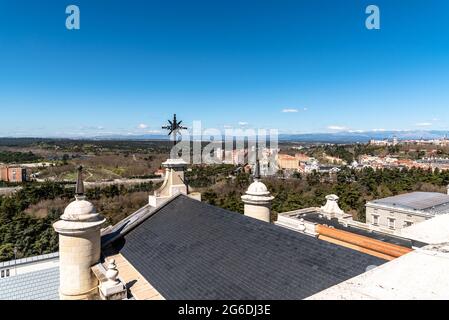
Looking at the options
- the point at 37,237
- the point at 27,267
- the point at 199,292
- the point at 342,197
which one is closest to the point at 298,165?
the point at 342,197

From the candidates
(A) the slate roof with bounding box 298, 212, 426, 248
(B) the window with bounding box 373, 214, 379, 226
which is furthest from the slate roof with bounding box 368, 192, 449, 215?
(A) the slate roof with bounding box 298, 212, 426, 248

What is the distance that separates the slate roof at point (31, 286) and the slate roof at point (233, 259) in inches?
327

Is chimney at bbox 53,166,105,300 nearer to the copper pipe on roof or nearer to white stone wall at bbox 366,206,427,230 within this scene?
the copper pipe on roof

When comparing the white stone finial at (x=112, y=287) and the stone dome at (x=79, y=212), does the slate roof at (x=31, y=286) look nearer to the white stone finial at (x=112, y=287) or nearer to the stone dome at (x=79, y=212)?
the stone dome at (x=79, y=212)

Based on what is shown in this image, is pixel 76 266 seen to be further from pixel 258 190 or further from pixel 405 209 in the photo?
pixel 405 209

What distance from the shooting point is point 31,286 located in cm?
1485

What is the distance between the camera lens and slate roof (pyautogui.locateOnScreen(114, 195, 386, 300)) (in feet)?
18.2

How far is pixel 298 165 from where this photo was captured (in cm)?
9950

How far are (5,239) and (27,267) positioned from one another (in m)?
14.8

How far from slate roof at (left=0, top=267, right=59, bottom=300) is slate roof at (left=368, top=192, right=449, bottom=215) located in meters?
30.6

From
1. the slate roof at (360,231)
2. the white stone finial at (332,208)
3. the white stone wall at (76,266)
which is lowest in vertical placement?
the slate roof at (360,231)

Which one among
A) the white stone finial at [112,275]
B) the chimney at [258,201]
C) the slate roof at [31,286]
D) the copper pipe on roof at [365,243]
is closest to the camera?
the white stone finial at [112,275]

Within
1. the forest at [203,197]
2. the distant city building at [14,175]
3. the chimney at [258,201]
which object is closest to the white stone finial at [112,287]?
the chimney at [258,201]

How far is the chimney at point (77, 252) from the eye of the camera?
7594 mm
